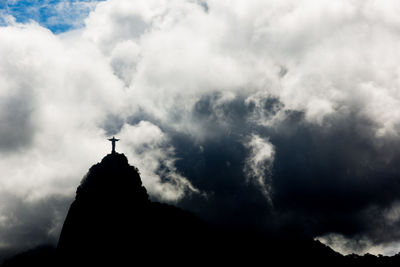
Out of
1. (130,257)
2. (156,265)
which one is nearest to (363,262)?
(156,265)

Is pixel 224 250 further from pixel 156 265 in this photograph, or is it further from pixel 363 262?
pixel 363 262

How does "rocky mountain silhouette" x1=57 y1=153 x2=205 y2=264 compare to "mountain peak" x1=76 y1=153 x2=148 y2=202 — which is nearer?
"rocky mountain silhouette" x1=57 y1=153 x2=205 y2=264

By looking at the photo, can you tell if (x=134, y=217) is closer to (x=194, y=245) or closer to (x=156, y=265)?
(x=156, y=265)

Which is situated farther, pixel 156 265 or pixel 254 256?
pixel 254 256

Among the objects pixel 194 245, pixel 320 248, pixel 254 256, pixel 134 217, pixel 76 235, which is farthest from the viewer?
pixel 320 248

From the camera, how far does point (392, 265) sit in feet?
497

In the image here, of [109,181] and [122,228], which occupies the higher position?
[109,181]

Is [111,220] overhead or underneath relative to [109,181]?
underneath

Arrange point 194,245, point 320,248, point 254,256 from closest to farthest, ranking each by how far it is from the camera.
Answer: point 194,245, point 254,256, point 320,248

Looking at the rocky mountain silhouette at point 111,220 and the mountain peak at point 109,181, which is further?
the mountain peak at point 109,181

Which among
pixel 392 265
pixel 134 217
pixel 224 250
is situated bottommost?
pixel 392 265

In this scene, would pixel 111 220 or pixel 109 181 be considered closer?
pixel 111 220

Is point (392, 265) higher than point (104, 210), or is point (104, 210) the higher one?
point (104, 210)

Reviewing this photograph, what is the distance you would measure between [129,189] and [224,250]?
2745 inches
